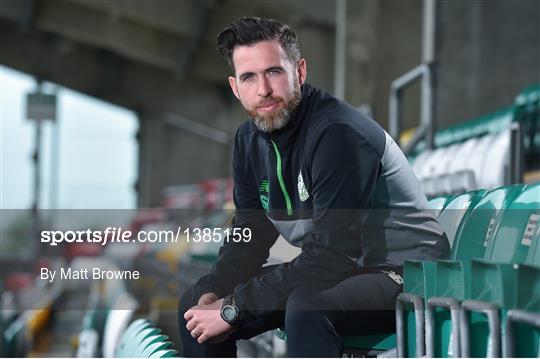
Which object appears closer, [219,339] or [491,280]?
[491,280]

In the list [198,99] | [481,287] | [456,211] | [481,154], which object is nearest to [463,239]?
[456,211]

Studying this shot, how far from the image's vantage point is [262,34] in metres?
2.84

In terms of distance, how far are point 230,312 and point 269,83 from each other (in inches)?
21.2

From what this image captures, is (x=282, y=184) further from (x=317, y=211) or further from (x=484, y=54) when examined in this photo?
(x=484, y=54)

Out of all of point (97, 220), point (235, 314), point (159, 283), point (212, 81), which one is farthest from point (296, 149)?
point (212, 81)

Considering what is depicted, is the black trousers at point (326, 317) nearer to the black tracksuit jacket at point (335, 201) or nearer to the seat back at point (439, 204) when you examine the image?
the black tracksuit jacket at point (335, 201)

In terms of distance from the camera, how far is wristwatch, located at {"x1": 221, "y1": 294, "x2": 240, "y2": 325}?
2.79 meters

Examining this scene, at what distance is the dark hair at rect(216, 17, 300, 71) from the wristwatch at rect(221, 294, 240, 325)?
0.58 m

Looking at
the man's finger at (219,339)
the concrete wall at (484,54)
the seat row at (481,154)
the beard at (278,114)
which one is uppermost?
the concrete wall at (484,54)

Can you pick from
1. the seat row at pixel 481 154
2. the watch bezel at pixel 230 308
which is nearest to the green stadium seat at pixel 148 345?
the watch bezel at pixel 230 308

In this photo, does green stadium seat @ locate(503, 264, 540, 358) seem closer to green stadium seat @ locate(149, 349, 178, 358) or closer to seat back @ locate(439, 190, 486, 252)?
seat back @ locate(439, 190, 486, 252)

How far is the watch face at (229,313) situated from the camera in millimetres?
2787

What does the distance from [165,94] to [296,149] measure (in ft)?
84.0

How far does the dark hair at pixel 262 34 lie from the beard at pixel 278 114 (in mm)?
91
